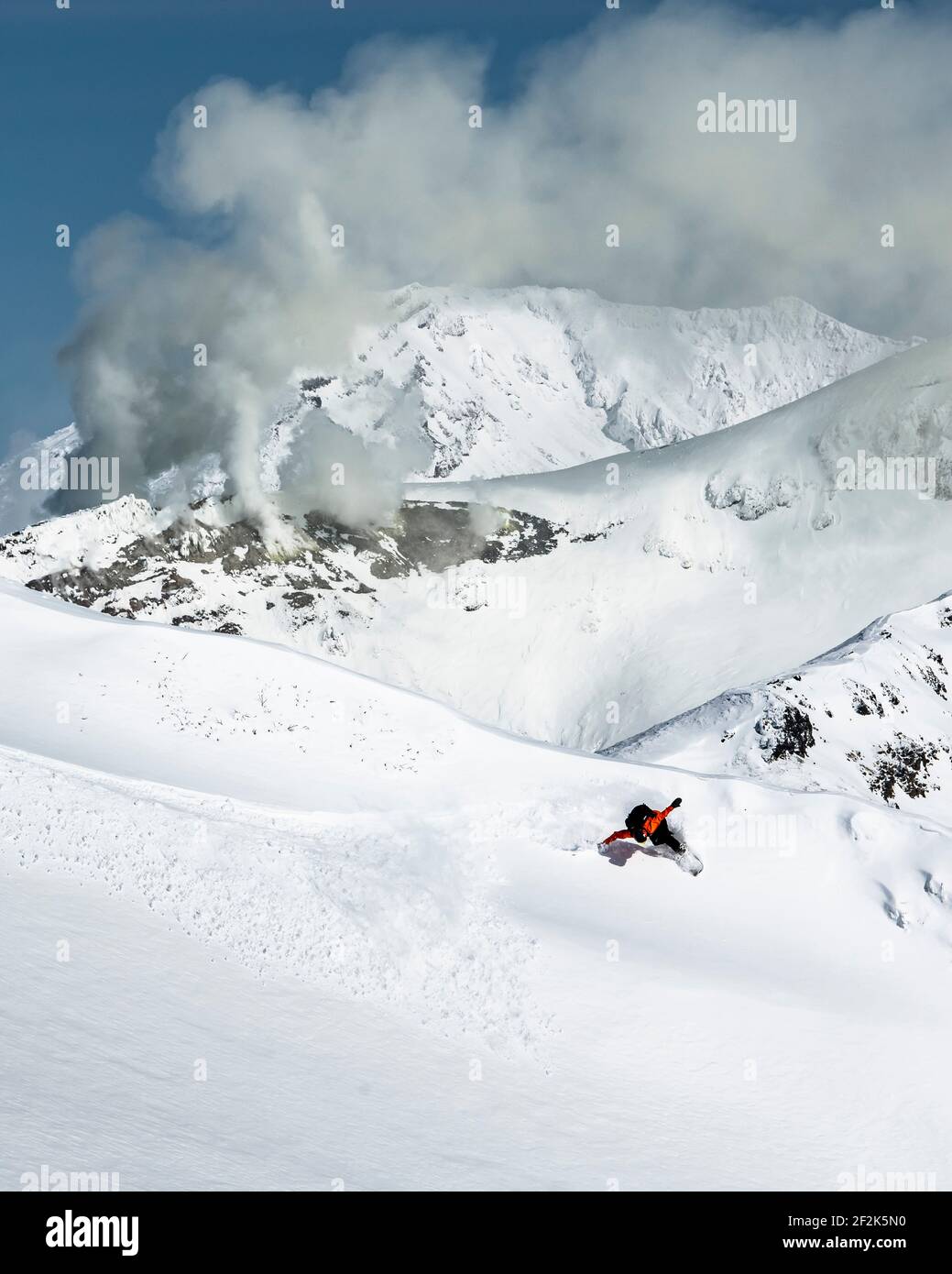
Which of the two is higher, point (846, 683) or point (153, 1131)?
point (846, 683)

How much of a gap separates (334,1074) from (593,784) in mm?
15926

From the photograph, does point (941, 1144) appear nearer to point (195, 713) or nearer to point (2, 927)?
point (2, 927)

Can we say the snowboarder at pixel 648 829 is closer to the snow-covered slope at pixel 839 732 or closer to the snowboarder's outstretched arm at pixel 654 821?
the snowboarder's outstretched arm at pixel 654 821

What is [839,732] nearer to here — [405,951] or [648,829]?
[648,829]

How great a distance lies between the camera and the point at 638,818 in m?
28.7

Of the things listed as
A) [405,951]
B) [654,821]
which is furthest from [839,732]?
[405,951]

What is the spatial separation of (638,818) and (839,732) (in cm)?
6491

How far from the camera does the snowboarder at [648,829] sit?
28.7m

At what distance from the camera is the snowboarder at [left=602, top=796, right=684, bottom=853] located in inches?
1129

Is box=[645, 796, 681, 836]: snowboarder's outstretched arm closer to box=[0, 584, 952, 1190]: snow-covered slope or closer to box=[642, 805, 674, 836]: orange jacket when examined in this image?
box=[642, 805, 674, 836]: orange jacket

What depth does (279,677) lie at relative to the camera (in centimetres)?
3494

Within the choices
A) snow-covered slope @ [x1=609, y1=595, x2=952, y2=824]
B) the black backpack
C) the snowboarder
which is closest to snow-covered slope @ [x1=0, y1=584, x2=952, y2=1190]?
the snowboarder

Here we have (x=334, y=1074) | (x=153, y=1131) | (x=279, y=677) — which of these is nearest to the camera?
(x=153, y=1131)
